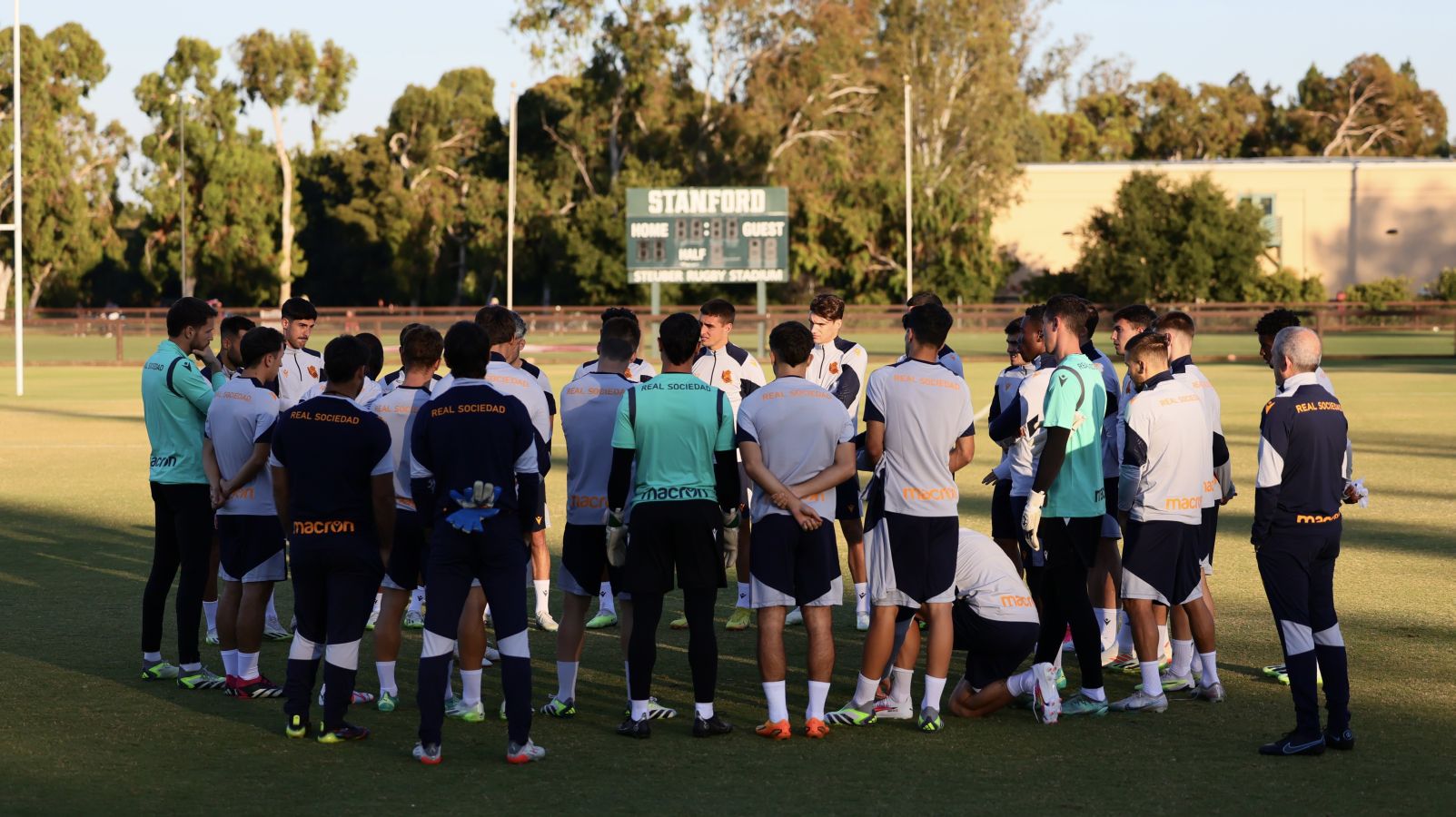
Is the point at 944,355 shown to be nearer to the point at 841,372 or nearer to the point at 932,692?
the point at 841,372

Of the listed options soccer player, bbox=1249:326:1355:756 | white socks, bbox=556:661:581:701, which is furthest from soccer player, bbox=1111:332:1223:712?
white socks, bbox=556:661:581:701

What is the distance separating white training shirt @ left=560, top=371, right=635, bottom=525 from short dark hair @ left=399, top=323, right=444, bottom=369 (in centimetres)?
66

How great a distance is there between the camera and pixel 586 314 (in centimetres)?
5281

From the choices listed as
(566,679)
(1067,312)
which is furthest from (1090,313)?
(566,679)

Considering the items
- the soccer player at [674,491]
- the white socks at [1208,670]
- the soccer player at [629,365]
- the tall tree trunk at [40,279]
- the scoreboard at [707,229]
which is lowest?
the white socks at [1208,670]

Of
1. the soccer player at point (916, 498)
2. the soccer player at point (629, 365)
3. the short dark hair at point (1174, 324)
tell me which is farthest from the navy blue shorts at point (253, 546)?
the short dark hair at point (1174, 324)

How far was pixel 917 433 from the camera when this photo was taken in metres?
6.66

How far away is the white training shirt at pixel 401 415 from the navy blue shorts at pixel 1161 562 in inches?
132

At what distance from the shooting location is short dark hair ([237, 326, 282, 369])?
23.7 feet

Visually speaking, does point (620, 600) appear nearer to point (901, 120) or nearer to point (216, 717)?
point (216, 717)

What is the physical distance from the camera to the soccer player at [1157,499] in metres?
7.03

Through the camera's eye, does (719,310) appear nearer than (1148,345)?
No

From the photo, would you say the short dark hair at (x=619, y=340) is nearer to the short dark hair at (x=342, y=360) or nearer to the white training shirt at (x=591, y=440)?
the white training shirt at (x=591, y=440)

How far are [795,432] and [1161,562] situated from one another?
189 cm
